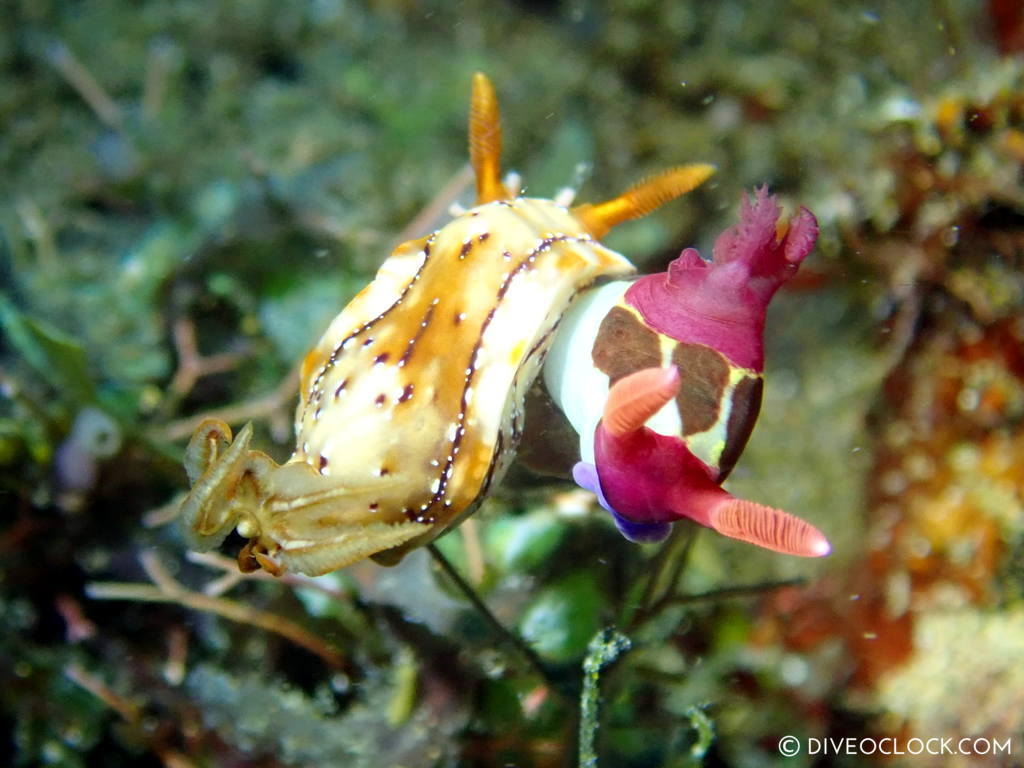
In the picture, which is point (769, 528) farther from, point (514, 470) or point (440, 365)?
point (514, 470)

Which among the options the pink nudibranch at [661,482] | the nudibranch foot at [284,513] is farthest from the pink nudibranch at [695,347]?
the nudibranch foot at [284,513]

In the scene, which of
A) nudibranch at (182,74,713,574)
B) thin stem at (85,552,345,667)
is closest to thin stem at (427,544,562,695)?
nudibranch at (182,74,713,574)

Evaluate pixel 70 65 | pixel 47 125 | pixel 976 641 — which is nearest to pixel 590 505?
pixel 976 641

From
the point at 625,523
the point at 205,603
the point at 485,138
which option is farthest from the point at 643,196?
the point at 205,603

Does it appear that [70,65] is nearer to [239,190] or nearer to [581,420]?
[239,190]

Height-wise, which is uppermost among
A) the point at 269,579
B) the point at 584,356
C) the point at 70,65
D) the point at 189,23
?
the point at 189,23
